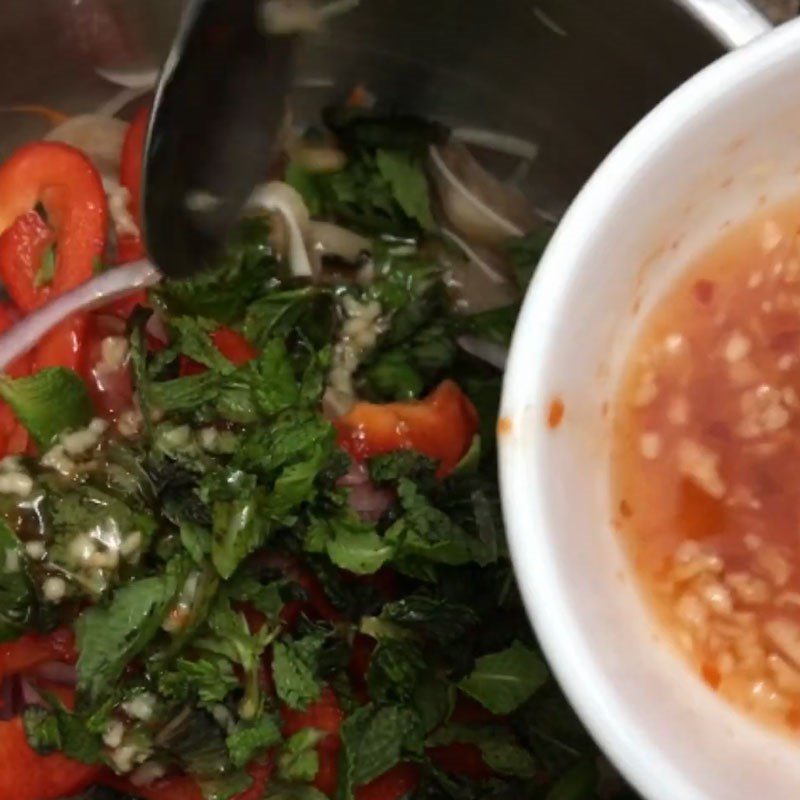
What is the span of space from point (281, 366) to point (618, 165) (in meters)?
0.47

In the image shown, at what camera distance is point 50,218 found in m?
1.42

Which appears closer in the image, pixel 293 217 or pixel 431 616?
pixel 431 616

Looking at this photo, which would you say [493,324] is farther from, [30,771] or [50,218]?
[30,771]

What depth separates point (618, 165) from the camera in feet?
3.21

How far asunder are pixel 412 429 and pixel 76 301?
395 mm

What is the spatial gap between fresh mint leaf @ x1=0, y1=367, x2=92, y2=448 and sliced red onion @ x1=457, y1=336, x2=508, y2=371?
451 millimetres

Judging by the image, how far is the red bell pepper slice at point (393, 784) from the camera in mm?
1327

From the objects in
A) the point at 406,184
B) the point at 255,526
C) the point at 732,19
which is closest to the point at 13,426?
the point at 255,526

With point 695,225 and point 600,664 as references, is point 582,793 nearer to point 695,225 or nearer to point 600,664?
point 600,664

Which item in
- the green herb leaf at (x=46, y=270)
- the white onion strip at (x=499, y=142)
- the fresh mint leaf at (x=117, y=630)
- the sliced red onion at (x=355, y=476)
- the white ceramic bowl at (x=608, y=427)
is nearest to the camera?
the white ceramic bowl at (x=608, y=427)

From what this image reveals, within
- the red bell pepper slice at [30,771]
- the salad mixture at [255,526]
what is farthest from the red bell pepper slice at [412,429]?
the red bell pepper slice at [30,771]

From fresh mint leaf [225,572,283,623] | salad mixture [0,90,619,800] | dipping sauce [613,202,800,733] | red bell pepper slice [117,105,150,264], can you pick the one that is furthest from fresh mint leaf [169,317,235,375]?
dipping sauce [613,202,800,733]

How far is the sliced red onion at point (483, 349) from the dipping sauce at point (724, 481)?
37 centimetres

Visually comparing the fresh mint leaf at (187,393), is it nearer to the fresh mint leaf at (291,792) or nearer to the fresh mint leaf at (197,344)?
the fresh mint leaf at (197,344)
